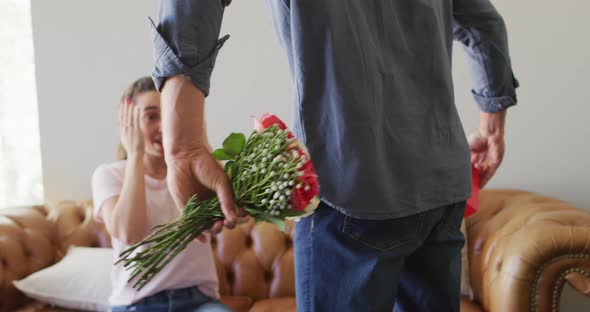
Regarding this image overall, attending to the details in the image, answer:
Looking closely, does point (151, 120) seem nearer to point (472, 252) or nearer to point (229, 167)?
point (229, 167)

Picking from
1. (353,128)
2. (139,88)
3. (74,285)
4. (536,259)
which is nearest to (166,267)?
(139,88)

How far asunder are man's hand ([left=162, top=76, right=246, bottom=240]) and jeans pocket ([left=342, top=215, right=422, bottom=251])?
17cm

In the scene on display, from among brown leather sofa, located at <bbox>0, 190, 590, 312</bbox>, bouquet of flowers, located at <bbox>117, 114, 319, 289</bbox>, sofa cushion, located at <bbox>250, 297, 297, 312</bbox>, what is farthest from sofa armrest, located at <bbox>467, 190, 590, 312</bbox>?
bouquet of flowers, located at <bbox>117, 114, 319, 289</bbox>

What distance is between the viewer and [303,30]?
70cm

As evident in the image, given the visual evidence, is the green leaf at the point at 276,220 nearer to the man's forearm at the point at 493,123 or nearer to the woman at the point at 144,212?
the man's forearm at the point at 493,123

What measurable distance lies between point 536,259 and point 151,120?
126 centimetres

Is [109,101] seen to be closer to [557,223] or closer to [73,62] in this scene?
[73,62]

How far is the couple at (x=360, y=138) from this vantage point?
0.70 meters

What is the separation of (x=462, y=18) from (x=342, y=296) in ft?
2.06

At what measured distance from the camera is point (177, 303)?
1.48 m

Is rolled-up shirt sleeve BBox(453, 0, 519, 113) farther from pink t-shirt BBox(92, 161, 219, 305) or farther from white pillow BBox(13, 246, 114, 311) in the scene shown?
white pillow BBox(13, 246, 114, 311)

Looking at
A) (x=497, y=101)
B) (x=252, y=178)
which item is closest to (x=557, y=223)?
(x=497, y=101)

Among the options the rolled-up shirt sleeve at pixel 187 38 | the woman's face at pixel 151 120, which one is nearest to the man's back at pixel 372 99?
the rolled-up shirt sleeve at pixel 187 38

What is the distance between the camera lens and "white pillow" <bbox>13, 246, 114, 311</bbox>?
203cm
